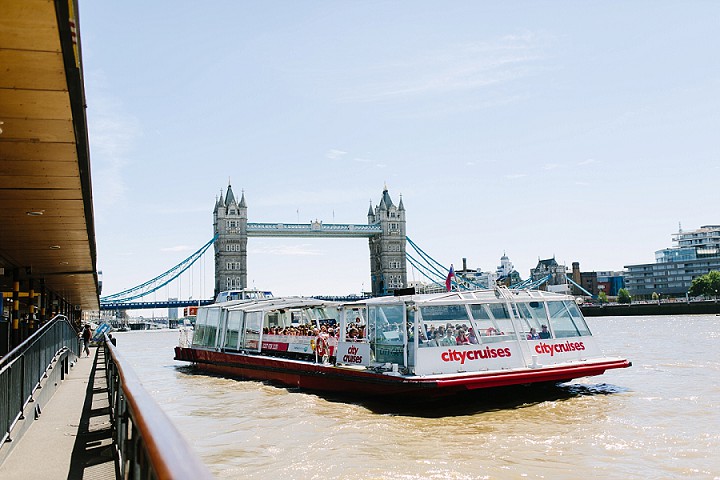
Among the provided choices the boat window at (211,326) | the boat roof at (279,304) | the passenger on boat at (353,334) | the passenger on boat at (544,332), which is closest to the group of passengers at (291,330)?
the boat roof at (279,304)

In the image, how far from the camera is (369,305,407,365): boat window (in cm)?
1367

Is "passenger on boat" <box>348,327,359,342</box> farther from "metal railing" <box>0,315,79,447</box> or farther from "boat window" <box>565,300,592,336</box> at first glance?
"metal railing" <box>0,315,79,447</box>

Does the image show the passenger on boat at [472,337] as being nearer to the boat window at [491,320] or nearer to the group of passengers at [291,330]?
the boat window at [491,320]

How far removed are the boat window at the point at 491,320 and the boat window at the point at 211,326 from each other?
37.8ft

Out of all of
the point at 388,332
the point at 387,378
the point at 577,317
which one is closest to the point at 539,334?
the point at 577,317

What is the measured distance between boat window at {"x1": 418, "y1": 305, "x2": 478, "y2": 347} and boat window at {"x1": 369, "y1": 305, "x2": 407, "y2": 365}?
1.56ft

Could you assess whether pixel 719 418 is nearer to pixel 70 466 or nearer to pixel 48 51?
pixel 70 466

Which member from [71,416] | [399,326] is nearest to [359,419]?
[399,326]

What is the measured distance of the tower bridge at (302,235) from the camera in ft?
419

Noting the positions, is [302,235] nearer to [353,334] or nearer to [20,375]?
[353,334]

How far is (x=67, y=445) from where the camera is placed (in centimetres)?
601

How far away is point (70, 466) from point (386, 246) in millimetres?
135263

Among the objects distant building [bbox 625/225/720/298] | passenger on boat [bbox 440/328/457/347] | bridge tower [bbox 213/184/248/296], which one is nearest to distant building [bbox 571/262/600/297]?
distant building [bbox 625/225/720/298]

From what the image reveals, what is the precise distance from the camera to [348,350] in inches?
610
